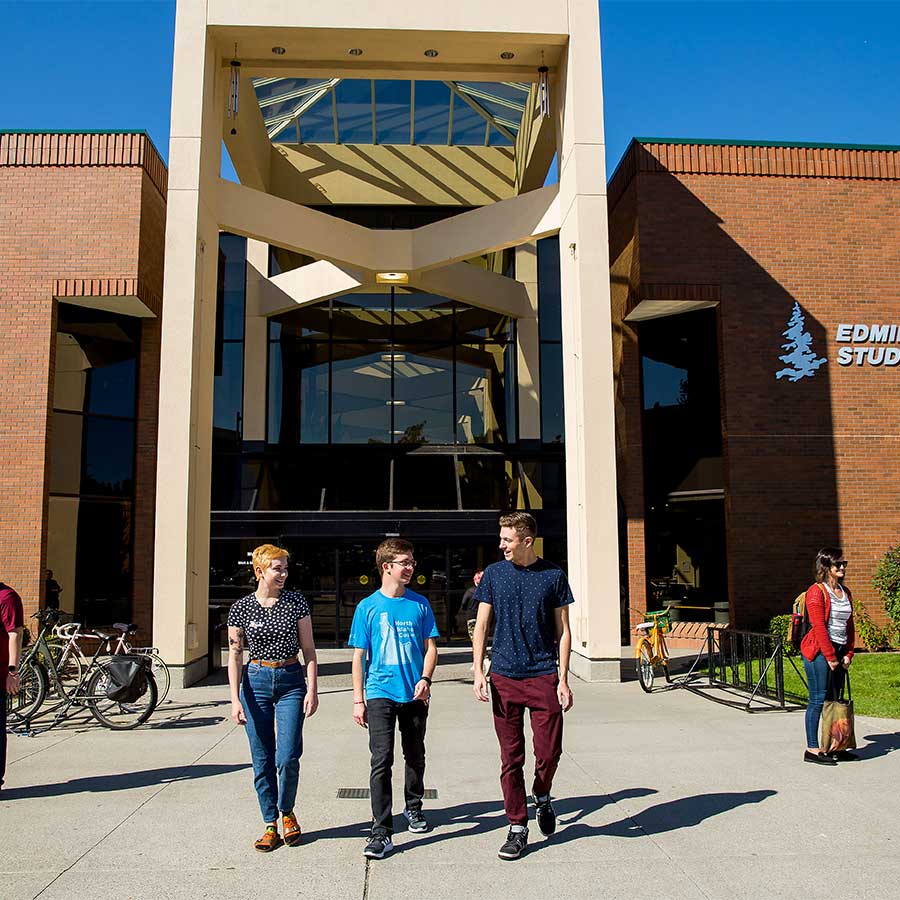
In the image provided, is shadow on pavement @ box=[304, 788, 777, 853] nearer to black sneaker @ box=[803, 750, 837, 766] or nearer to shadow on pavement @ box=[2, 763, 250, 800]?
black sneaker @ box=[803, 750, 837, 766]

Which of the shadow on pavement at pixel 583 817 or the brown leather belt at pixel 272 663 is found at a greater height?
the brown leather belt at pixel 272 663

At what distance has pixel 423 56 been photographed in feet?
46.6

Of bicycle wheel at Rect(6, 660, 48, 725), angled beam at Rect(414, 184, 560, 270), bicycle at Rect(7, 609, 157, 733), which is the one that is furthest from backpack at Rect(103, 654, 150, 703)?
angled beam at Rect(414, 184, 560, 270)

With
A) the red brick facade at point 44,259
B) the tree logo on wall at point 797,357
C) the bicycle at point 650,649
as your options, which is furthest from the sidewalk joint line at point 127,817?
the tree logo on wall at point 797,357

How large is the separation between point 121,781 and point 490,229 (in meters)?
11.2

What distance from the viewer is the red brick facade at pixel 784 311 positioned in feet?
51.5

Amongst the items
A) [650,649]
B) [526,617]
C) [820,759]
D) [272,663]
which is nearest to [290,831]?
[272,663]

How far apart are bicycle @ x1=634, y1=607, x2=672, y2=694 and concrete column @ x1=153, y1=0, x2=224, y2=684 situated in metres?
A: 6.38

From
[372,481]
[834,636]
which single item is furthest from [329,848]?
[372,481]

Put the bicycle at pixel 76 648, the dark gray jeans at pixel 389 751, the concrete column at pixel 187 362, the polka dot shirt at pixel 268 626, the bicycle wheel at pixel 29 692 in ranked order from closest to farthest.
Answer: the dark gray jeans at pixel 389 751 → the polka dot shirt at pixel 268 626 → the bicycle wheel at pixel 29 692 → the bicycle at pixel 76 648 → the concrete column at pixel 187 362

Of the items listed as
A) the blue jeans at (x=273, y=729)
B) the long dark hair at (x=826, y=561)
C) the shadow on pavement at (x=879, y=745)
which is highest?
the long dark hair at (x=826, y=561)

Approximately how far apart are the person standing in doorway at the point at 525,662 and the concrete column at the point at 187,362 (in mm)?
8116

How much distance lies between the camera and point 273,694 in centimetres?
508

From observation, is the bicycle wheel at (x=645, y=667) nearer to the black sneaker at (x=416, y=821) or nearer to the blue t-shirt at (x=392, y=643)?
the black sneaker at (x=416, y=821)
